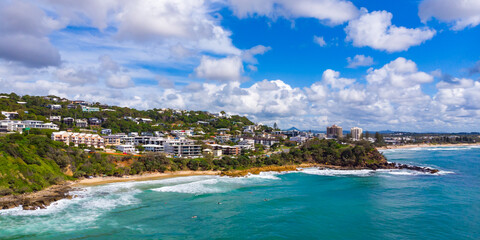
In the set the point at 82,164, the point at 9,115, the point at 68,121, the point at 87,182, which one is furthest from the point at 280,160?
the point at 9,115

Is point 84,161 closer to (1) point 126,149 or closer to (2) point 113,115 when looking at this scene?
(1) point 126,149

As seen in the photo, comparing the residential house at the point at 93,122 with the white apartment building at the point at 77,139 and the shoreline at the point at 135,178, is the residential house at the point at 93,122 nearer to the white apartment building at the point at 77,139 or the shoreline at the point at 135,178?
the white apartment building at the point at 77,139

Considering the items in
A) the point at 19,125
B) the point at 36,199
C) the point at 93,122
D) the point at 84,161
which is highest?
the point at 93,122

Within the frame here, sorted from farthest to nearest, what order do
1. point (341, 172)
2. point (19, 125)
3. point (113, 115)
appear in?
1. point (113, 115)
2. point (19, 125)
3. point (341, 172)

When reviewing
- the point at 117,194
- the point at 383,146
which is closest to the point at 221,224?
the point at 117,194

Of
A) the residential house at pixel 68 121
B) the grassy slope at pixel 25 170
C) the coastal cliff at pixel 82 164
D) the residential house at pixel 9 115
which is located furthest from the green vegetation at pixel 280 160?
the residential house at pixel 9 115

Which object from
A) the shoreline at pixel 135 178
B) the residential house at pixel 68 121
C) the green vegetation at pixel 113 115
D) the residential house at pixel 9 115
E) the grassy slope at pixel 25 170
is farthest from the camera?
the residential house at pixel 68 121

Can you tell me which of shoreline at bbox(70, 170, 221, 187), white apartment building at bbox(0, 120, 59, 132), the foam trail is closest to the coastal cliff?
shoreline at bbox(70, 170, 221, 187)

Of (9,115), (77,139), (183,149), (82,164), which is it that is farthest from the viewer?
(9,115)

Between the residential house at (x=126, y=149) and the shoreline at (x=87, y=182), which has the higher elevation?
the residential house at (x=126, y=149)

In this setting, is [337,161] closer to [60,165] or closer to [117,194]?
[117,194]
